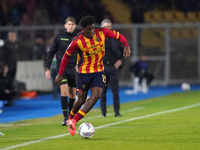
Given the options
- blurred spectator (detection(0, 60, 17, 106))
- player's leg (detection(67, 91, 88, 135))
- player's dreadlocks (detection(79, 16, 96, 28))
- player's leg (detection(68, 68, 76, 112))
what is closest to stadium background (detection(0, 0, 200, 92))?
blurred spectator (detection(0, 60, 17, 106))

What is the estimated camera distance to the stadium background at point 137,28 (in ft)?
72.4

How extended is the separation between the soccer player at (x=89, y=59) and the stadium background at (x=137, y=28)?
37.5 ft

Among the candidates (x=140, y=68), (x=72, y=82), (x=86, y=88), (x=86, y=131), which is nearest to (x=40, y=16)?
(x=140, y=68)

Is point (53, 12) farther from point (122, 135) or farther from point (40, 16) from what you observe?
point (122, 135)

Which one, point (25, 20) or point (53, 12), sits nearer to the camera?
point (25, 20)

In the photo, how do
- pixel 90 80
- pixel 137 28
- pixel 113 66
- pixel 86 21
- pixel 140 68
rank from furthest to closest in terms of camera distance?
pixel 137 28 < pixel 140 68 < pixel 113 66 < pixel 90 80 < pixel 86 21

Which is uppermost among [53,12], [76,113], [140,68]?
[53,12]

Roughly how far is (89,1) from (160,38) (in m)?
5.07

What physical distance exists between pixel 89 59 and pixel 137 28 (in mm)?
15533

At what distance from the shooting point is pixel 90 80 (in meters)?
7.99

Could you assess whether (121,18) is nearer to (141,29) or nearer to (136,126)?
(141,29)

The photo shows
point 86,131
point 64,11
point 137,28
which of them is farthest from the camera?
point 64,11

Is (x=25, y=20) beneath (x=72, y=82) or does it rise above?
above

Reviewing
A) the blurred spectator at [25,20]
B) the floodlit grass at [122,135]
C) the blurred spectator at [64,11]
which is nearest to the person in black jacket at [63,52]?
the floodlit grass at [122,135]
